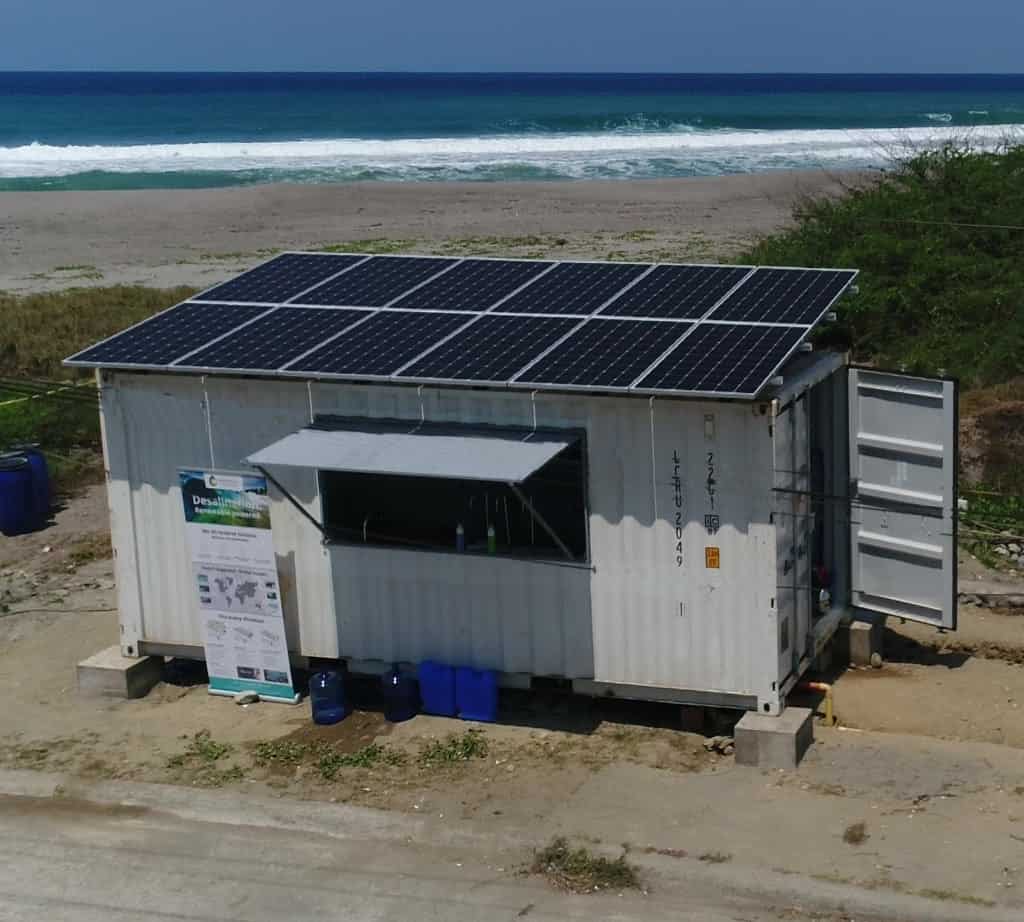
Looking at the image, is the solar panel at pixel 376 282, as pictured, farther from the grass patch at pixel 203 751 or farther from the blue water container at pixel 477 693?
the grass patch at pixel 203 751

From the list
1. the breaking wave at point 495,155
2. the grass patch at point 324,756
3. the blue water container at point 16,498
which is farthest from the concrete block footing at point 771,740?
the breaking wave at point 495,155

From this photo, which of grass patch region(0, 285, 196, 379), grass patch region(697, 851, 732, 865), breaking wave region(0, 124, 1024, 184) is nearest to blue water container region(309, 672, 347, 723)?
grass patch region(697, 851, 732, 865)

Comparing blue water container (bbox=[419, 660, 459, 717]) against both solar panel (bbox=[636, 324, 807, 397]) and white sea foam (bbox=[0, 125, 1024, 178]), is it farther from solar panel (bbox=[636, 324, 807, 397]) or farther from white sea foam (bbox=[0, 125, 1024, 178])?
white sea foam (bbox=[0, 125, 1024, 178])

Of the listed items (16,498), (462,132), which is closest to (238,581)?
(16,498)

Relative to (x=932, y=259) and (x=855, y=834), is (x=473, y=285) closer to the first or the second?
(x=855, y=834)

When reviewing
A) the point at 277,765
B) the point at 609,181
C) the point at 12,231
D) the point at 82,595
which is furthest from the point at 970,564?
the point at 609,181
